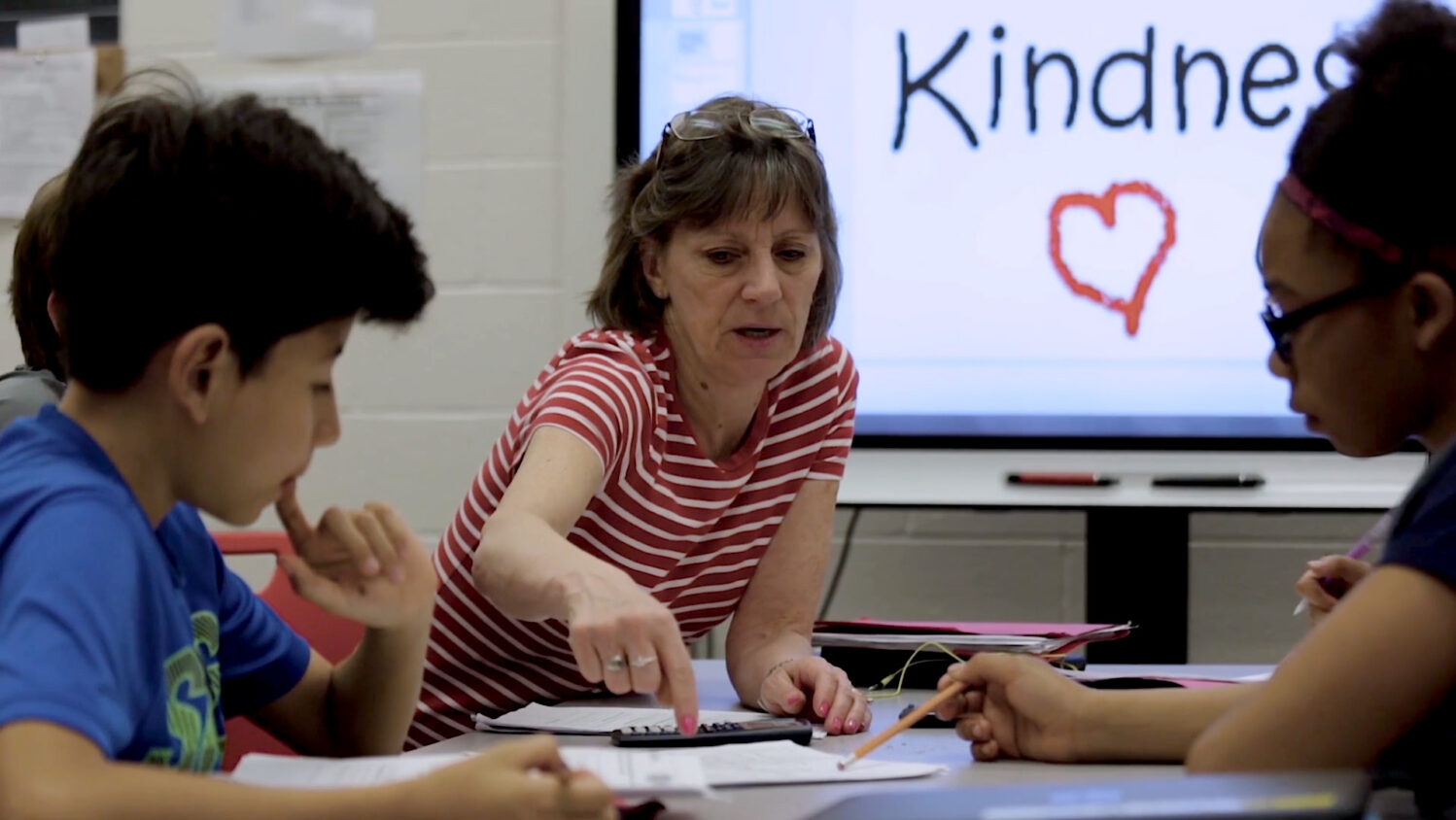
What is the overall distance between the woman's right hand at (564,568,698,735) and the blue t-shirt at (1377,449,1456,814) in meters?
0.45

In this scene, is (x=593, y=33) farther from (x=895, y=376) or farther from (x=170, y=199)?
(x=170, y=199)

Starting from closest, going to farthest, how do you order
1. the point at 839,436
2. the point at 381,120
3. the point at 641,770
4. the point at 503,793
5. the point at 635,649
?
1. the point at 503,793
2. the point at 641,770
3. the point at 635,649
4. the point at 839,436
5. the point at 381,120

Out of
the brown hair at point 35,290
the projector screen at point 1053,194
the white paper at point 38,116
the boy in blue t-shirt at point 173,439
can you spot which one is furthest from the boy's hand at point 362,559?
the white paper at point 38,116

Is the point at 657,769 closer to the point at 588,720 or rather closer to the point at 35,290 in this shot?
the point at 588,720

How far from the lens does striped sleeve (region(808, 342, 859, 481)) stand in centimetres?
159

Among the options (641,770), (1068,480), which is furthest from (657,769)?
(1068,480)

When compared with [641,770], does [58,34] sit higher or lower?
higher

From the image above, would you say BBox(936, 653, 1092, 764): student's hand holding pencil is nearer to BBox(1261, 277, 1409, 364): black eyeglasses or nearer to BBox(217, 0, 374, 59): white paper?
BBox(1261, 277, 1409, 364): black eyeglasses

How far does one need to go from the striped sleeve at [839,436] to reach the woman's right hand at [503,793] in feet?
2.98

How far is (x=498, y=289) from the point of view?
2348mm

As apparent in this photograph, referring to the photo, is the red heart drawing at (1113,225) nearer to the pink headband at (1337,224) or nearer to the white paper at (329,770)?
the pink headband at (1337,224)

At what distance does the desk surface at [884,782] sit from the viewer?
91 centimetres

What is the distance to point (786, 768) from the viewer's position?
1.00 metres

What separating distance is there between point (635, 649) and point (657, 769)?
0.68 ft
